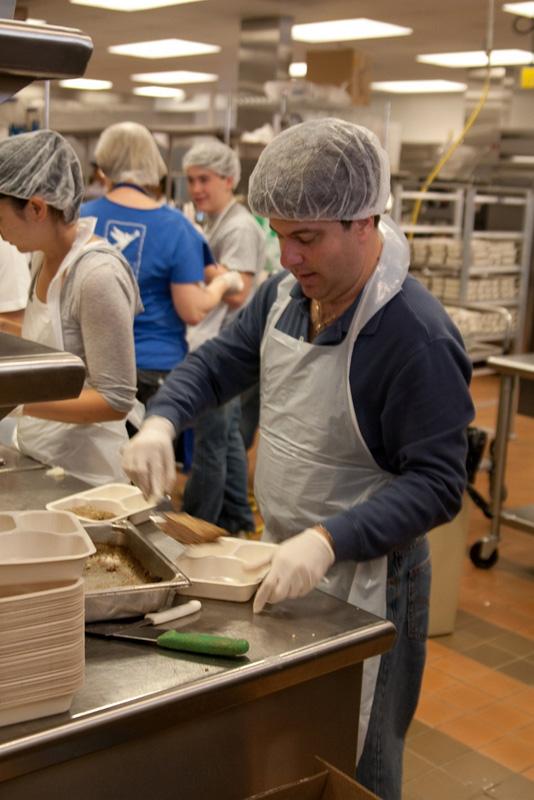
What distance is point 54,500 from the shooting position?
1975mm

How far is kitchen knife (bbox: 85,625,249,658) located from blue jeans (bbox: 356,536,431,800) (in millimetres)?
492

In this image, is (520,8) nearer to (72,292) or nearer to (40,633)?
(72,292)

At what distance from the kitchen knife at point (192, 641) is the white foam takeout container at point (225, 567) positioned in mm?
149

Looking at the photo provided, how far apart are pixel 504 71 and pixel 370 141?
6827mm

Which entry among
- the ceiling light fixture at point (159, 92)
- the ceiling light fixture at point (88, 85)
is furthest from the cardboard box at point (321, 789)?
the ceiling light fixture at point (159, 92)

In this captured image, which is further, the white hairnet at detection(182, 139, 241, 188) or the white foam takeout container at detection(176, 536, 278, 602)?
the white hairnet at detection(182, 139, 241, 188)

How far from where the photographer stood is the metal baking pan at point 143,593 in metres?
1.43

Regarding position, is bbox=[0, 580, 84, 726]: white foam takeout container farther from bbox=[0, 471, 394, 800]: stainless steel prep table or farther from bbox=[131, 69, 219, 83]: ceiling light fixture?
bbox=[131, 69, 219, 83]: ceiling light fixture

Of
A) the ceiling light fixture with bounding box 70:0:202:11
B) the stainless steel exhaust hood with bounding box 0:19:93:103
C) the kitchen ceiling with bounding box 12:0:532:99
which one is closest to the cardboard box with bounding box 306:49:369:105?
the kitchen ceiling with bounding box 12:0:532:99

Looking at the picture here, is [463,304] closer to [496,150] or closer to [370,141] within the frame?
[496,150]

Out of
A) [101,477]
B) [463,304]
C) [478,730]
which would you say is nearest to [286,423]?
[101,477]

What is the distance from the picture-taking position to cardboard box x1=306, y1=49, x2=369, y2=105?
21.5 feet

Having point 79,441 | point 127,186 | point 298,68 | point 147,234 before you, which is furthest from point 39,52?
point 298,68

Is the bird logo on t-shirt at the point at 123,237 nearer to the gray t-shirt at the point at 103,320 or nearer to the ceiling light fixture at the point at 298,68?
the gray t-shirt at the point at 103,320
